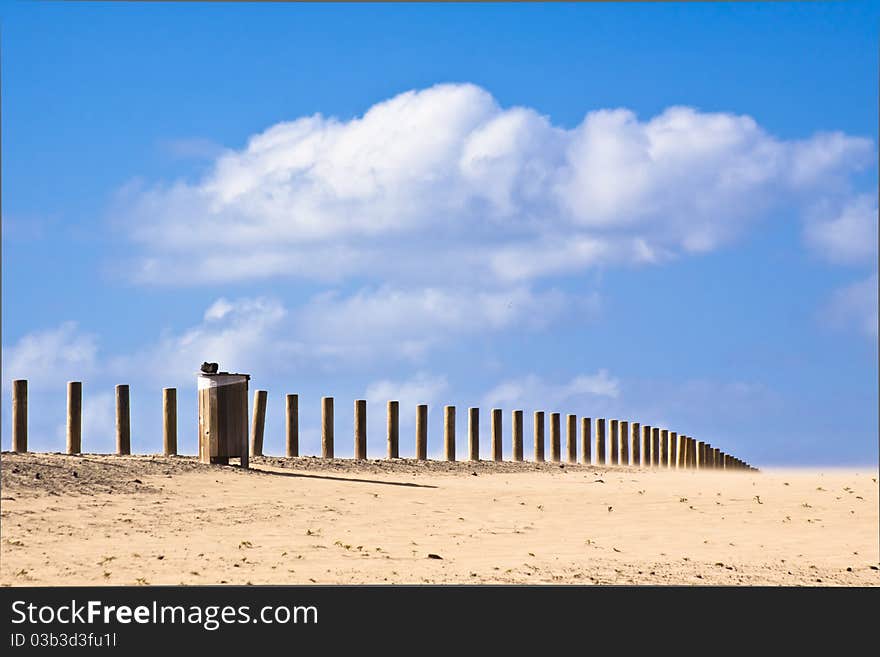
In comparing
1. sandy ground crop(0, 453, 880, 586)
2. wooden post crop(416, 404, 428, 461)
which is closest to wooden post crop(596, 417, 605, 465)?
wooden post crop(416, 404, 428, 461)

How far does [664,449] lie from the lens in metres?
51.9

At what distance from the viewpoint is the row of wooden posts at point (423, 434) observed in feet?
82.8

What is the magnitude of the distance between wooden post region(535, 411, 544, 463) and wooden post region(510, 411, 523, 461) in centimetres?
154

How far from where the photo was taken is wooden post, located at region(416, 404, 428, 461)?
32.0 metres

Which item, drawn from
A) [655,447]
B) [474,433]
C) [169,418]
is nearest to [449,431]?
[474,433]

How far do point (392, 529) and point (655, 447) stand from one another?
3230 cm

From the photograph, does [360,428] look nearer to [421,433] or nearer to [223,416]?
[421,433]

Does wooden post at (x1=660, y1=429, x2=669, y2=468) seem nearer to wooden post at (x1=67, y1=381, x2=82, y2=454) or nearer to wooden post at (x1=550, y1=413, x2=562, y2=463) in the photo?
wooden post at (x1=550, y1=413, x2=562, y2=463)
